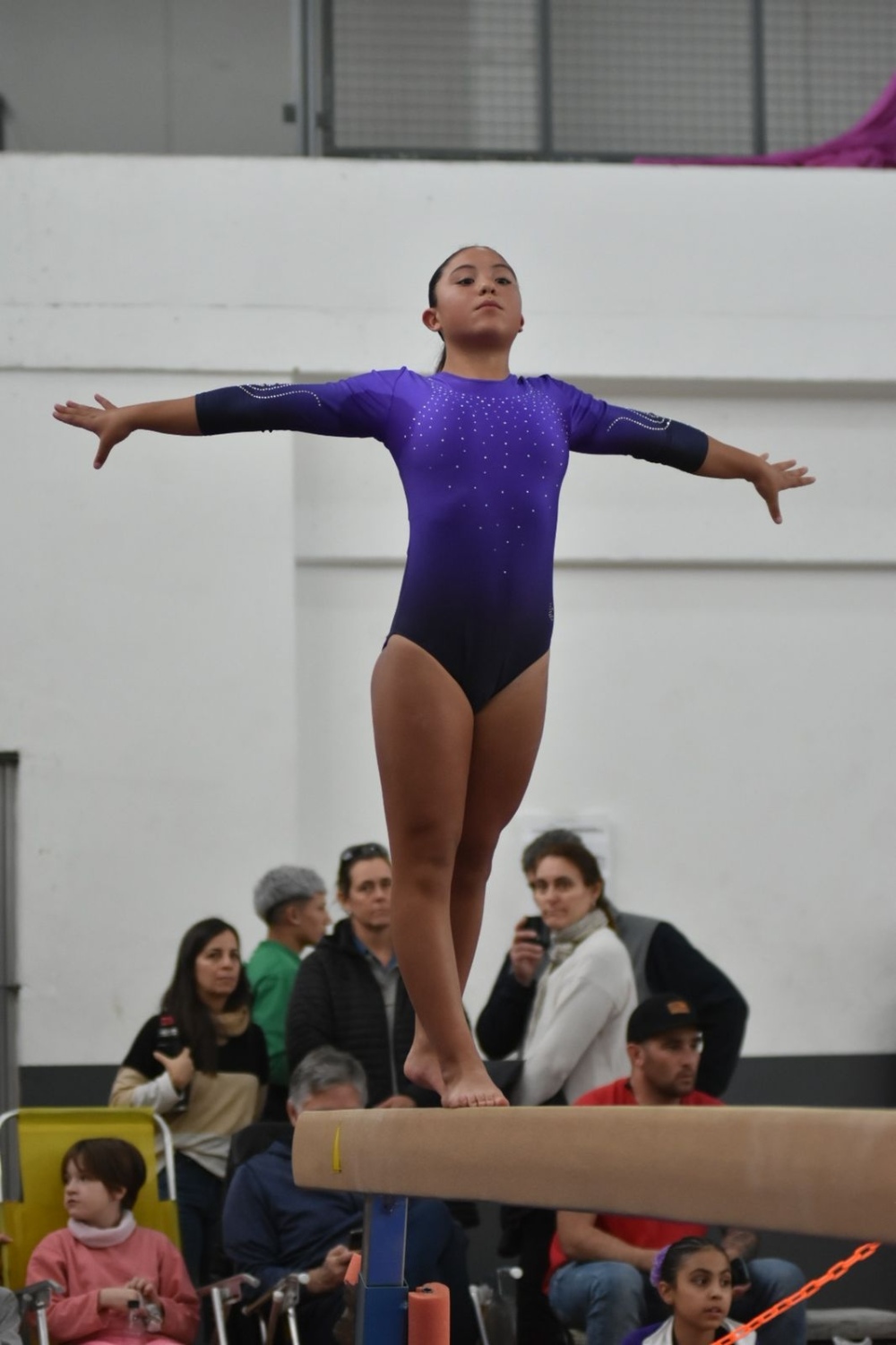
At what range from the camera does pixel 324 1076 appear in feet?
14.3

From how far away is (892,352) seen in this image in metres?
6.52

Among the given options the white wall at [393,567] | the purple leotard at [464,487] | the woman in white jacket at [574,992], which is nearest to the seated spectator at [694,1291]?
the woman in white jacket at [574,992]

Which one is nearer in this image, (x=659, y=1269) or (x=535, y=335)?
(x=659, y=1269)

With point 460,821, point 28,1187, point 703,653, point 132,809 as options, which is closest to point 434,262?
point 703,653

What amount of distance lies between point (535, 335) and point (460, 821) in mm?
3866

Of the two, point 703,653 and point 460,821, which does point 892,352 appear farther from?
point 460,821

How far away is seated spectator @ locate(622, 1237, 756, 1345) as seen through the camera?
3.71 metres

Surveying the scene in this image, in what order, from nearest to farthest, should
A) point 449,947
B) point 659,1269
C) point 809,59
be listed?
1. point 449,947
2. point 659,1269
3. point 809,59

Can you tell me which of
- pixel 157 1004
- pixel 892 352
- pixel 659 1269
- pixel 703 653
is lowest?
pixel 659 1269

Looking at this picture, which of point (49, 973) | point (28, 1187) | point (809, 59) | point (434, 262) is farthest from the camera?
point (809, 59)

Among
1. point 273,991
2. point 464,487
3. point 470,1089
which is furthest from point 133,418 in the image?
point 273,991

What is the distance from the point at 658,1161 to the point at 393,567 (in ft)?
15.0

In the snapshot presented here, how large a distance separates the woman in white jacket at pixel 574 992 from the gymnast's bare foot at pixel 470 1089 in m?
1.60

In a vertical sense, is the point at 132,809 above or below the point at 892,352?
below
